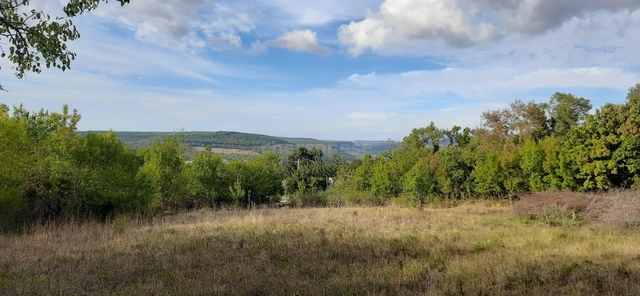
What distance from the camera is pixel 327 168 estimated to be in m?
45.2

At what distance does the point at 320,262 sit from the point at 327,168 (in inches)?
1459

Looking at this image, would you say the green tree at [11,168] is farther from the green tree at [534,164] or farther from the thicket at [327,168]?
the green tree at [534,164]

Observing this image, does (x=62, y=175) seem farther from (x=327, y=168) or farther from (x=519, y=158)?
(x=327, y=168)

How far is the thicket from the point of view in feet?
52.6

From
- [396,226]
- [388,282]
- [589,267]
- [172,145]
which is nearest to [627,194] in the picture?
[396,226]

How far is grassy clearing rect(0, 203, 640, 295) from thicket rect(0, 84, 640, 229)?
359 cm

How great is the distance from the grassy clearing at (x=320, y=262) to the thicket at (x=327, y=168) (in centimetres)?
359

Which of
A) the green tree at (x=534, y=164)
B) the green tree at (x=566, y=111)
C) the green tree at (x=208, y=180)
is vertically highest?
the green tree at (x=566, y=111)

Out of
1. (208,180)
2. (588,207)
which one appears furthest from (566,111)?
(208,180)

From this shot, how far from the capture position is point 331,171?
4522cm

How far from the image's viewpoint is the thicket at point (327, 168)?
→ 52.6ft

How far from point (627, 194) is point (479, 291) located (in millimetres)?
13475

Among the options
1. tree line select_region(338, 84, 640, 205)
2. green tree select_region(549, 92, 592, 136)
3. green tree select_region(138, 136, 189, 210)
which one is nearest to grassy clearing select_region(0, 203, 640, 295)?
tree line select_region(338, 84, 640, 205)

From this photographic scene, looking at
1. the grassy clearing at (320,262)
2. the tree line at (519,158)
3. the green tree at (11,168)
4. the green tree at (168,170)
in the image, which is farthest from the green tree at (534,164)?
the green tree at (11,168)
